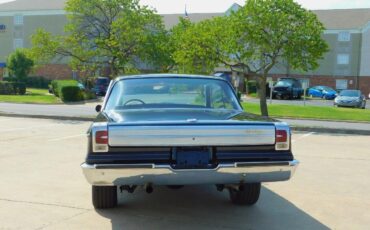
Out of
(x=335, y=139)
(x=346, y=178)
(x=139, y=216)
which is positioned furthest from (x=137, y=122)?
(x=335, y=139)

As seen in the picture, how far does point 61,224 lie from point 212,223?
1.56 m

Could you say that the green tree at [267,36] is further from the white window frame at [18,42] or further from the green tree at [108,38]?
the white window frame at [18,42]

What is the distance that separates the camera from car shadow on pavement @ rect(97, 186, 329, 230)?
5012 millimetres

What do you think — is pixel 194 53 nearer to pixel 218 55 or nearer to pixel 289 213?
pixel 218 55

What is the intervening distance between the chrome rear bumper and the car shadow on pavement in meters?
0.62

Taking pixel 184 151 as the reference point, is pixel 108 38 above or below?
above

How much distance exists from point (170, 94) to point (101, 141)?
5.70ft

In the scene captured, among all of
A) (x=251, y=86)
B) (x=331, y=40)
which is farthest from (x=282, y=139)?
(x=331, y=40)

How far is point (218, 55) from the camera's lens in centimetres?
1892

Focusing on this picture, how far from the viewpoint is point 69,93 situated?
30.6m

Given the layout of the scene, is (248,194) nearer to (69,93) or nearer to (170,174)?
(170,174)

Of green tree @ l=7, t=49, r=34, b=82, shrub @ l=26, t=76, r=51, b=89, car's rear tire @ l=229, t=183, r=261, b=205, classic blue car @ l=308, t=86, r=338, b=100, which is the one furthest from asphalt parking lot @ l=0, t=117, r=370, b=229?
shrub @ l=26, t=76, r=51, b=89

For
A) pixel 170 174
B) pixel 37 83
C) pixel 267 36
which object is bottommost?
pixel 37 83

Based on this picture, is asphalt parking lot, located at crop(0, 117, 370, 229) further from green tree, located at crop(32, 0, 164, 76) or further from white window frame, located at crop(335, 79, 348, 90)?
white window frame, located at crop(335, 79, 348, 90)
